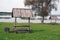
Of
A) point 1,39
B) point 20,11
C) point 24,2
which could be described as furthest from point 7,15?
point 1,39

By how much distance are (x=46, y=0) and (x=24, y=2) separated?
7.15 m

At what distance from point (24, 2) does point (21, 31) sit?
44.1m

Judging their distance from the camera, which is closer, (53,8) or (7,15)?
(53,8)

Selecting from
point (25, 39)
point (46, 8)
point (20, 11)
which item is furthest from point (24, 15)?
point (46, 8)

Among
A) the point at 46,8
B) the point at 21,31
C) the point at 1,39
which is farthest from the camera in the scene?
the point at 46,8

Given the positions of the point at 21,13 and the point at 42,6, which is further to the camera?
the point at 42,6

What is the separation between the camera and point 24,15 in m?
27.8

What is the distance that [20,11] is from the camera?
28.4 m

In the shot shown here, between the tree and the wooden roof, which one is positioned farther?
the tree

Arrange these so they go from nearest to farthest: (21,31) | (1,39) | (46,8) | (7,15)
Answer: (1,39), (21,31), (46,8), (7,15)

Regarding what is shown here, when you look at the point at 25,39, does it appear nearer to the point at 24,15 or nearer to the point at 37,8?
the point at 24,15

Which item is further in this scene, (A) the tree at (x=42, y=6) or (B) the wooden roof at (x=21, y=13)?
(A) the tree at (x=42, y=6)

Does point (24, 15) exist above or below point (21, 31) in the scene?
above

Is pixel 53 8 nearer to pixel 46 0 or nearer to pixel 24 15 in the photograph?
pixel 46 0
